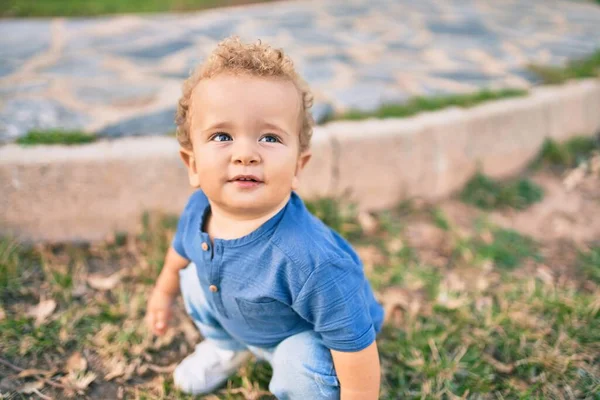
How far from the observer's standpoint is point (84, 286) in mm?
2258

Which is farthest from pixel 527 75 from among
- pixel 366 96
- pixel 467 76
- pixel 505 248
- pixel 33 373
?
pixel 33 373

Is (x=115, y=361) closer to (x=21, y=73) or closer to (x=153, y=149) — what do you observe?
(x=153, y=149)

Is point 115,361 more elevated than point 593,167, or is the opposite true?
point 593,167

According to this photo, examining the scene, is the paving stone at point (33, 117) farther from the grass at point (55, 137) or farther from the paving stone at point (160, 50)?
the paving stone at point (160, 50)

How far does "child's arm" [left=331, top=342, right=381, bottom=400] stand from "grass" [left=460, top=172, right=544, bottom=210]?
1.77 metres

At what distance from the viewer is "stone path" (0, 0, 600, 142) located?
2840mm

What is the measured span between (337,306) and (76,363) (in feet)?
3.51

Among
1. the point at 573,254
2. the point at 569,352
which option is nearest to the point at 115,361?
the point at 569,352

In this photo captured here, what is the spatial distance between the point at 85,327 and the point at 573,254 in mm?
2233

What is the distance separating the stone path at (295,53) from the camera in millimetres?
2840

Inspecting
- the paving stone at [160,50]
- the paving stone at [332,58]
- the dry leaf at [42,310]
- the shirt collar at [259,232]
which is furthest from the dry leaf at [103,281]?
the paving stone at [332,58]

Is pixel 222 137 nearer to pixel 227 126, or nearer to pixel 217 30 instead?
pixel 227 126

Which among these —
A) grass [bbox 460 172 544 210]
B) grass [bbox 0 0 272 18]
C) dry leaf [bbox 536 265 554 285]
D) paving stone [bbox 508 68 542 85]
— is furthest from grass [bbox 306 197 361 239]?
grass [bbox 0 0 272 18]

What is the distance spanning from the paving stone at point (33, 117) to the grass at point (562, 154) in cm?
256
